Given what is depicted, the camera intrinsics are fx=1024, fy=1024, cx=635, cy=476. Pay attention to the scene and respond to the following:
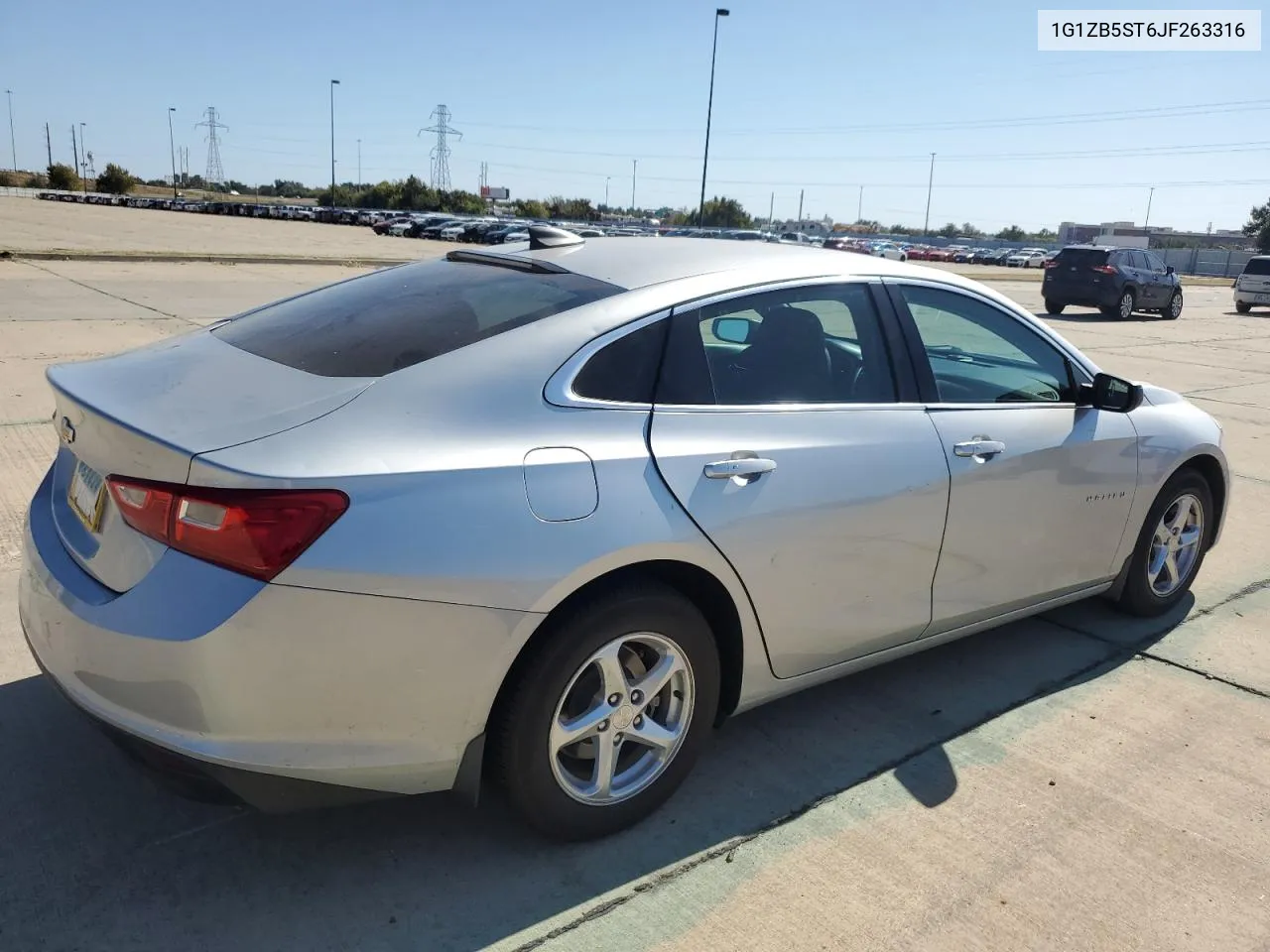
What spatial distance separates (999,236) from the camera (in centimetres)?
13888

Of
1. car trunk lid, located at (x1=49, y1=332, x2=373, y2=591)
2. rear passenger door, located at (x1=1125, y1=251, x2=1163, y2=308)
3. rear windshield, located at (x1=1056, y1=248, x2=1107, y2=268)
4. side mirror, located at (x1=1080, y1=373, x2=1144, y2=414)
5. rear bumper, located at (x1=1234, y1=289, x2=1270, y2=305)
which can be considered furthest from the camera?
rear bumper, located at (x1=1234, y1=289, x2=1270, y2=305)

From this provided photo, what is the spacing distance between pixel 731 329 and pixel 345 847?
1810 mm

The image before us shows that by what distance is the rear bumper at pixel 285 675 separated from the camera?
2139 millimetres

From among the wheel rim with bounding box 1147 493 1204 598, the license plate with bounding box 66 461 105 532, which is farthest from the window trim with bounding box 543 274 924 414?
the wheel rim with bounding box 1147 493 1204 598

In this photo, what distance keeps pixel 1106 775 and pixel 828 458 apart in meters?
1.42

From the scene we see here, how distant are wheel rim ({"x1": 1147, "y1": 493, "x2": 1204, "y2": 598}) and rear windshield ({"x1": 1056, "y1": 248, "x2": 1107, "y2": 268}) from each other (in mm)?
18900

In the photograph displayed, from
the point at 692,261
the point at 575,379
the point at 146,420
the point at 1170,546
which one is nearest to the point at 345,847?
the point at 146,420

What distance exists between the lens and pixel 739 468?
2770 millimetres

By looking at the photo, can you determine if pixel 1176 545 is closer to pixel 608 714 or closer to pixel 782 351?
pixel 782 351

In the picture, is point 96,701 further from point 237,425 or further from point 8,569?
point 8,569

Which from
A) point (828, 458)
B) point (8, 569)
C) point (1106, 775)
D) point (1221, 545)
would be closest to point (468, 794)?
point (828, 458)

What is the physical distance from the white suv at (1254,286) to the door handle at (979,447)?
91.2ft

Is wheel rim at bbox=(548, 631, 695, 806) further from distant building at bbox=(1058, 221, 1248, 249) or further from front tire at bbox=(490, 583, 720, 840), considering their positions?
distant building at bbox=(1058, 221, 1248, 249)

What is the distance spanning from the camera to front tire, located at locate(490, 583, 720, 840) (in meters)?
2.47
